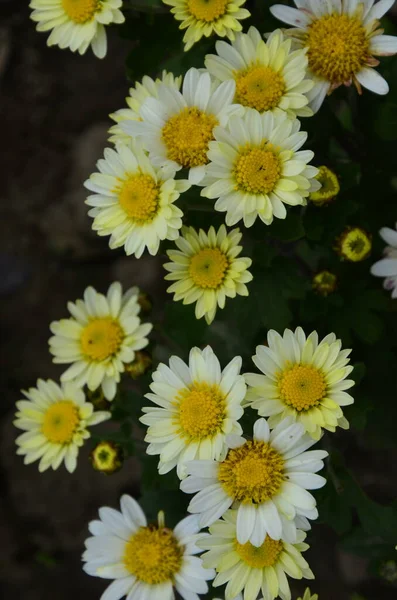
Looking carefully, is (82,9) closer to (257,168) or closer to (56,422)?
(257,168)

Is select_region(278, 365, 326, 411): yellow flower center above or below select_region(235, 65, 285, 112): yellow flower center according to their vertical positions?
below

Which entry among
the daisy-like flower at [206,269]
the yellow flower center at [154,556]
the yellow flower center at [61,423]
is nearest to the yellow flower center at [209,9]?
the daisy-like flower at [206,269]

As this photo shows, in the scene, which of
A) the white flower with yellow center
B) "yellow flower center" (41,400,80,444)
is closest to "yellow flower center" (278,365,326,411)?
the white flower with yellow center

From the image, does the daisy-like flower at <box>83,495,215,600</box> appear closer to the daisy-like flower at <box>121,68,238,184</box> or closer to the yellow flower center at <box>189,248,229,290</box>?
the yellow flower center at <box>189,248,229,290</box>

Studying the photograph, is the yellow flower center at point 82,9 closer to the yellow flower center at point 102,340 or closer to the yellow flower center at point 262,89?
the yellow flower center at point 262,89

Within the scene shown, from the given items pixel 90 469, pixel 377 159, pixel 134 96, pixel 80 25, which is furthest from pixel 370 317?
pixel 90 469
